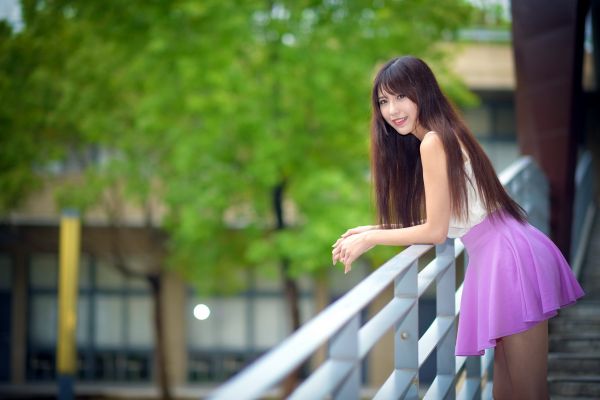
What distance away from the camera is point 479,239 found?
2.81 m

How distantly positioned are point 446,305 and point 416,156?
2.09 feet

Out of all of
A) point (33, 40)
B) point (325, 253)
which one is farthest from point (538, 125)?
point (33, 40)

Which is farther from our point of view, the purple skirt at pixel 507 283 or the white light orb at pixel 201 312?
the white light orb at pixel 201 312

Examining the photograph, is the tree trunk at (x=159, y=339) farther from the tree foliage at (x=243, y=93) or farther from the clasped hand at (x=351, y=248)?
the clasped hand at (x=351, y=248)

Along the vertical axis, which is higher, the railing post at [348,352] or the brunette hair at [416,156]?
the brunette hair at [416,156]

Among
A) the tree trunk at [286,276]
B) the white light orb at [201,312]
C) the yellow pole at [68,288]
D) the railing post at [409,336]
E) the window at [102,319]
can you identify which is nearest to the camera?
the railing post at [409,336]

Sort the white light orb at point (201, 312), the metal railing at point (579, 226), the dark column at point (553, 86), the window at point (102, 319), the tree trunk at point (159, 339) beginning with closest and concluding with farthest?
1. the dark column at point (553, 86)
2. the metal railing at point (579, 226)
3. the tree trunk at point (159, 339)
4. the white light orb at point (201, 312)
5. the window at point (102, 319)

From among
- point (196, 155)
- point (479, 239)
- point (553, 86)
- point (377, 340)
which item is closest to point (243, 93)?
point (196, 155)

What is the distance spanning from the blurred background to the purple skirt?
766 centimetres

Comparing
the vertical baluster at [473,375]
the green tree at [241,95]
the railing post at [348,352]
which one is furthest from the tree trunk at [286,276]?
the railing post at [348,352]

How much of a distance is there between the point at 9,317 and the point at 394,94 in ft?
70.7

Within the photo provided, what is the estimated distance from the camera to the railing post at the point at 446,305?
3.12m

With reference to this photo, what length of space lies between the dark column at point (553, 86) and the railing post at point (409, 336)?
13.8 ft

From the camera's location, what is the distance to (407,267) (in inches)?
101
